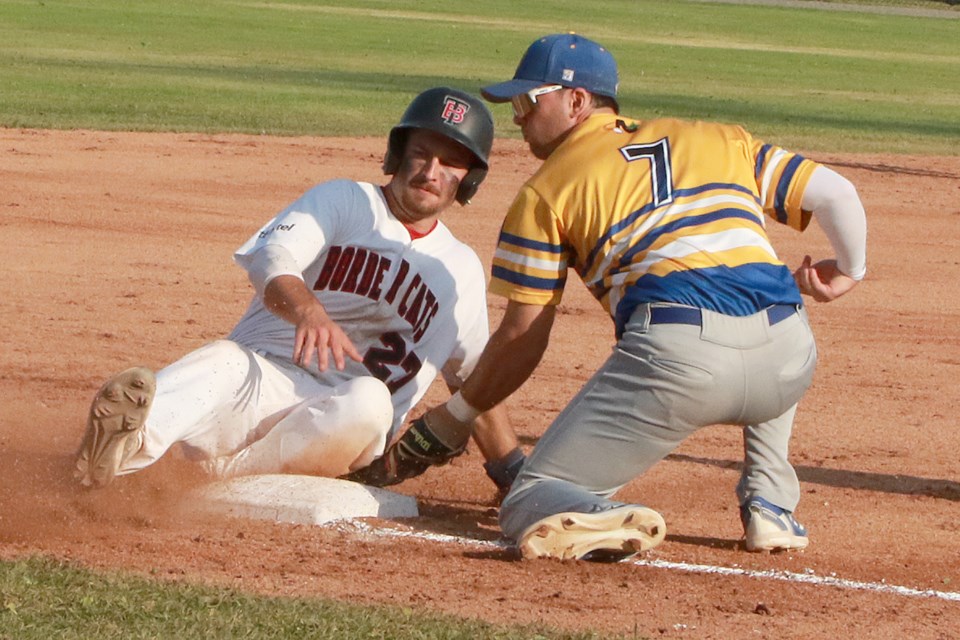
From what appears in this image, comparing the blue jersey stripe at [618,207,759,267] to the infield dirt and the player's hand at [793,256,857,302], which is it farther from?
the infield dirt

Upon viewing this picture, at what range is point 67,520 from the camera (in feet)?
15.2

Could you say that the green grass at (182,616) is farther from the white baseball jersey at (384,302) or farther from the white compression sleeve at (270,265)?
the white baseball jersey at (384,302)

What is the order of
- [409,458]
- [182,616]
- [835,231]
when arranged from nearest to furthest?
[182,616]
[835,231]
[409,458]

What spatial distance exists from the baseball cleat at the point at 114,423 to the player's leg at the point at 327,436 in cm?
57

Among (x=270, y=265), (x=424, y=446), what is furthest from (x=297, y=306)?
(x=424, y=446)

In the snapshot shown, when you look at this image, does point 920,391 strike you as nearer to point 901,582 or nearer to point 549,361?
point 549,361

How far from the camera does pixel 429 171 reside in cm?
515

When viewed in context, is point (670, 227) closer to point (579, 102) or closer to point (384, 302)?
point (579, 102)

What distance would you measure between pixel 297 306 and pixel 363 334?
64 cm

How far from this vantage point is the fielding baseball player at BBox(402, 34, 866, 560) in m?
4.39

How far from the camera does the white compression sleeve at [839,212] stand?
15.2 ft

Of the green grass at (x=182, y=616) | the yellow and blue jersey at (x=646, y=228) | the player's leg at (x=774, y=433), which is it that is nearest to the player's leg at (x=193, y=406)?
the green grass at (x=182, y=616)

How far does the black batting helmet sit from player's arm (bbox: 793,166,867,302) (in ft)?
3.61

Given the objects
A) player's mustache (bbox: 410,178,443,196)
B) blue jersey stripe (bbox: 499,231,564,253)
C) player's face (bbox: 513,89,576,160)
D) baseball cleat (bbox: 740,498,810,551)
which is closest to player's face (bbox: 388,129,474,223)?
player's mustache (bbox: 410,178,443,196)
